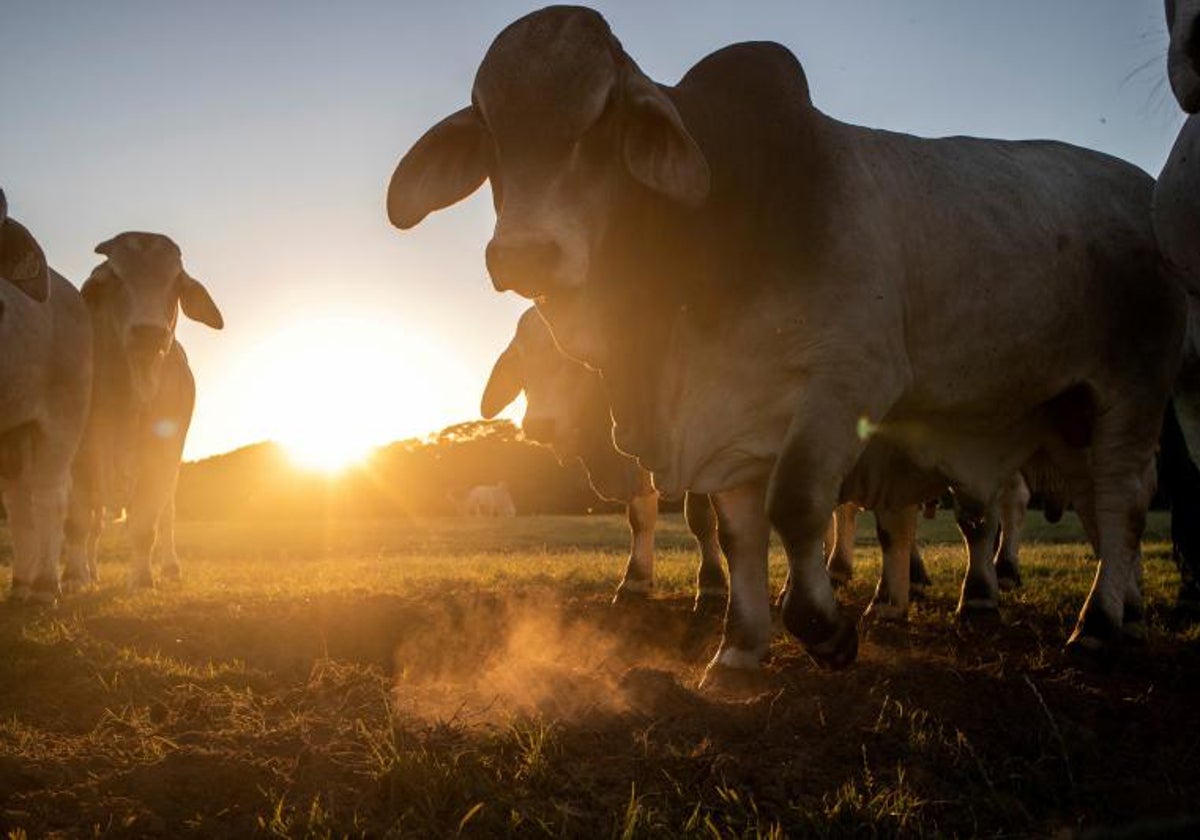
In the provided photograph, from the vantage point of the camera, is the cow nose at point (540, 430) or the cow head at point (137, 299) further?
the cow head at point (137, 299)

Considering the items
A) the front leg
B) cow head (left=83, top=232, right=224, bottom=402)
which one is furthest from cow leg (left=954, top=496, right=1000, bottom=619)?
cow head (left=83, top=232, right=224, bottom=402)

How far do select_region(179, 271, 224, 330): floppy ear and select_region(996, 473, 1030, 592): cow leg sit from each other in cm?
605

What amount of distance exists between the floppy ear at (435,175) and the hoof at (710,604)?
328cm

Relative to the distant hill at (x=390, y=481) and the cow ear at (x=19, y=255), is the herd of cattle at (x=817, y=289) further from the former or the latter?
the distant hill at (x=390, y=481)

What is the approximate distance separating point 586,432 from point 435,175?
3.31 metres

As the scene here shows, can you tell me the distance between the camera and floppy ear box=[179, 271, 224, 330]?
28.7 feet

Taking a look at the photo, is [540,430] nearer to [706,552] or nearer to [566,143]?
[706,552]

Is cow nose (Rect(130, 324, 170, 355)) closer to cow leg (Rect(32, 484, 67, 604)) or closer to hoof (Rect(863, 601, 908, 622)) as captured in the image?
cow leg (Rect(32, 484, 67, 604))

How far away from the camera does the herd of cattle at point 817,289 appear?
3.76m

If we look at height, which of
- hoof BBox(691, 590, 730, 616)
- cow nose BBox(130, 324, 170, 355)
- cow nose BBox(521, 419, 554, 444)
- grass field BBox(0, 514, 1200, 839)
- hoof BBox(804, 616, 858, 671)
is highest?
cow nose BBox(130, 324, 170, 355)

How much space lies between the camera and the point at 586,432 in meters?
7.38

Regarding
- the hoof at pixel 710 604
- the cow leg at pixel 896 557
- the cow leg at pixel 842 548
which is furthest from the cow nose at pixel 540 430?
the cow leg at pixel 896 557

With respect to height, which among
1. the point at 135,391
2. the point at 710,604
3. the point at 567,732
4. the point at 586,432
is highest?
the point at 135,391

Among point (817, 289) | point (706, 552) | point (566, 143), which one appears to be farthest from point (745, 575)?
point (706, 552)
